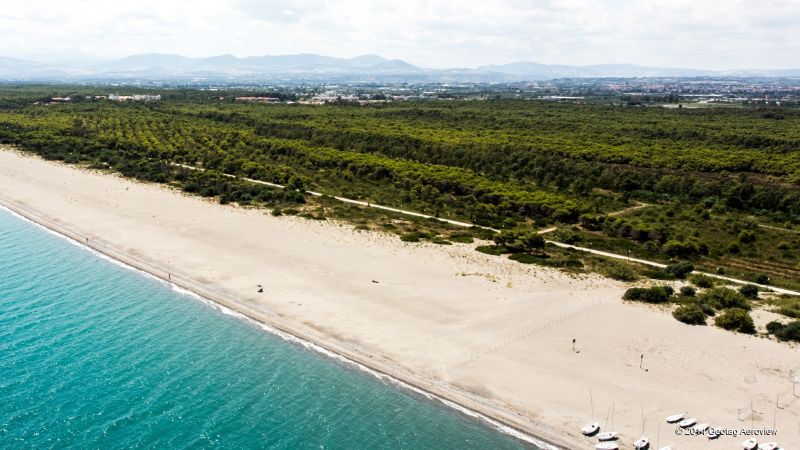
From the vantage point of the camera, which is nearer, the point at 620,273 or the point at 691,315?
the point at 691,315

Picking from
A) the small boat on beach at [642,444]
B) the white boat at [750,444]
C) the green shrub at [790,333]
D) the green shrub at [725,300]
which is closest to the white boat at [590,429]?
the small boat on beach at [642,444]

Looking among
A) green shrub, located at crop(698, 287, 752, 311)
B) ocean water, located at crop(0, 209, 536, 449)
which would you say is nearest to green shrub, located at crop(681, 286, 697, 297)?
green shrub, located at crop(698, 287, 752, 311)

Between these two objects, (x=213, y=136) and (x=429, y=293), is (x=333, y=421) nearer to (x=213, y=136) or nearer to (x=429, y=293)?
(x=429, y=293)

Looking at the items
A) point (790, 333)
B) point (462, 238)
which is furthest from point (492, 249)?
point (790, 333)

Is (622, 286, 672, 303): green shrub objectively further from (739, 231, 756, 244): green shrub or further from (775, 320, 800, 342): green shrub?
(739, 231, 756, 244): green shrub

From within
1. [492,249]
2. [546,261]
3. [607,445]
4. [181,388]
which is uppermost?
[492,249]

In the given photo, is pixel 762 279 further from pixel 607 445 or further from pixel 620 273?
pixel 607 445
